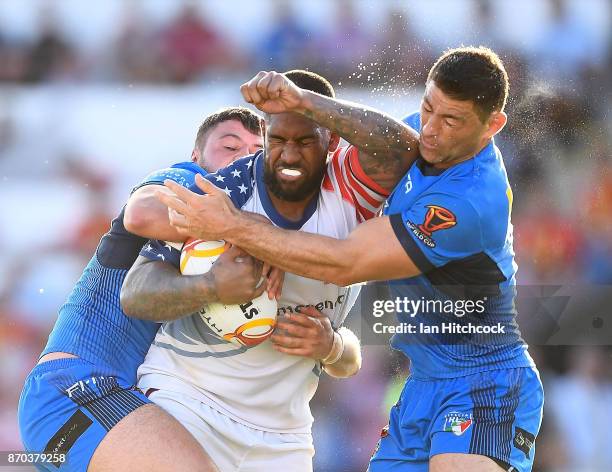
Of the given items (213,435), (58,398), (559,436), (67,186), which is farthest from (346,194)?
(67,186)

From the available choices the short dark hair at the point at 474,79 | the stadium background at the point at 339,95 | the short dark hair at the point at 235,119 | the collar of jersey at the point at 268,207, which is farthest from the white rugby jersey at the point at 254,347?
the stadium background at the point at 339,95

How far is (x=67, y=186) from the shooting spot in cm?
884

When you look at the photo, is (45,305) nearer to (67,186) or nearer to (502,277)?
(67,186)

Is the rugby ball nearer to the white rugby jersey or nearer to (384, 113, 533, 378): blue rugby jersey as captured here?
the white rugby jersey

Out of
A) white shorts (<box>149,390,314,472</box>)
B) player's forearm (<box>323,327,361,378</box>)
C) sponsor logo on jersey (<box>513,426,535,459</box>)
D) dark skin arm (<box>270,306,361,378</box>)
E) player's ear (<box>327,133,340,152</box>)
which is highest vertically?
player's ear (<box>327,133,340,152</box>)

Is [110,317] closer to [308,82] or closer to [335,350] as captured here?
[335,350]

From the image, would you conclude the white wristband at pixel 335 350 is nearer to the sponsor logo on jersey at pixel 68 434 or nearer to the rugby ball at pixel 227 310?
the rugby ball at pixel 227 310

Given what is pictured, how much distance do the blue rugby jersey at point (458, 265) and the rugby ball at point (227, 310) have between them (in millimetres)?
689

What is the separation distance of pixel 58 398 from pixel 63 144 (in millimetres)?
5038

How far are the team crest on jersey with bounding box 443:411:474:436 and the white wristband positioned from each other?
0.65 meters

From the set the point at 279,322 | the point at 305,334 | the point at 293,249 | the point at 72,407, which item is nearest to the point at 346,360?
the point at 305,334

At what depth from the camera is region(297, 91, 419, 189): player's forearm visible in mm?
4336

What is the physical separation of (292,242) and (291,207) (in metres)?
0.42

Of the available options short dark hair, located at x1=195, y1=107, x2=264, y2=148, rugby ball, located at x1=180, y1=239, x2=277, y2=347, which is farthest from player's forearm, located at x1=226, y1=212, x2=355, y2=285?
short dark hair, located at x1=195, y1=107, x2=264, y2=148
